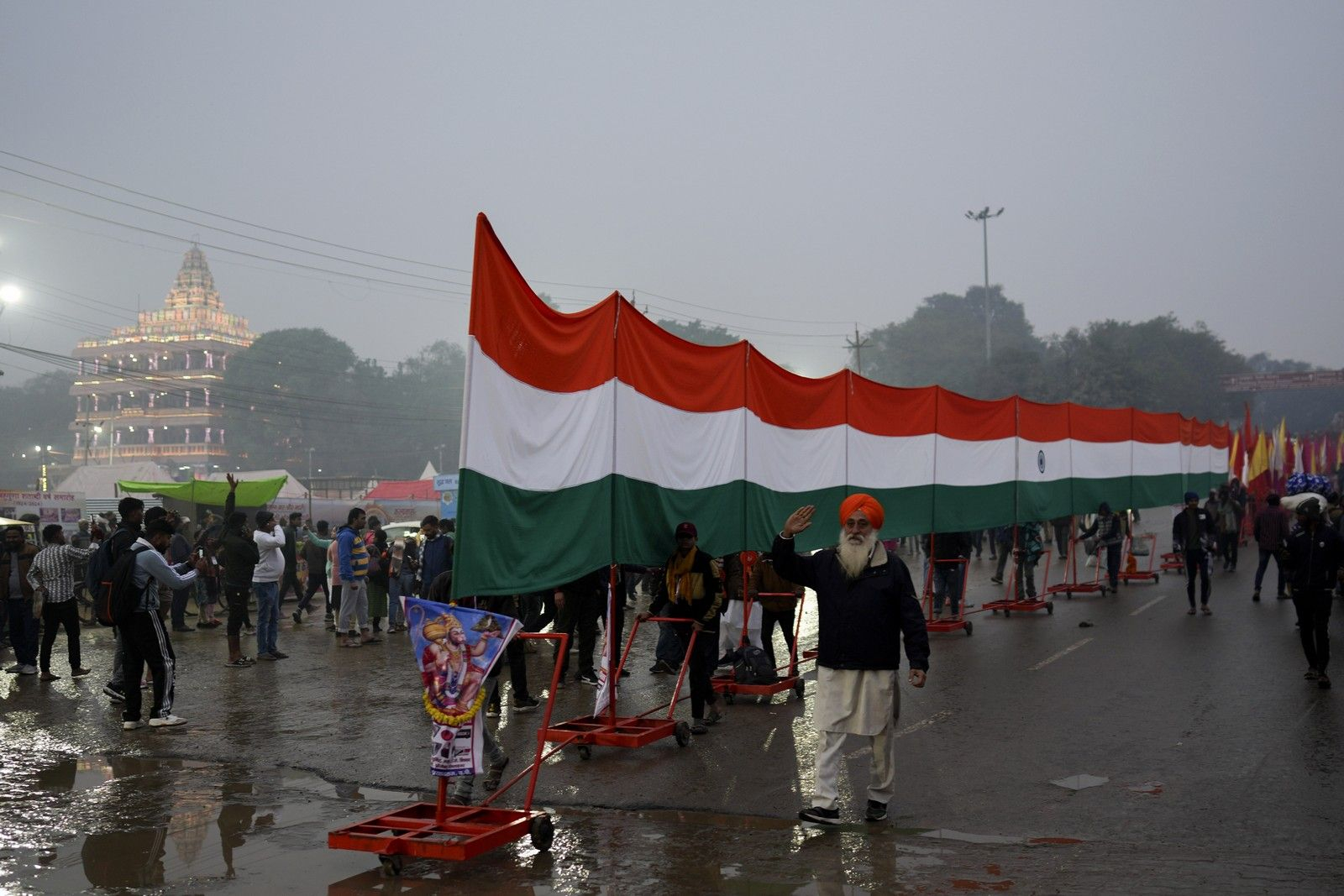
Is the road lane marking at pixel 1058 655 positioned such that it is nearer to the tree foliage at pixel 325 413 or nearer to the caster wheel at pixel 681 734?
the caster wheel at pixel 681 734

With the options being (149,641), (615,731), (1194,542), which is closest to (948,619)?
(1194,542)

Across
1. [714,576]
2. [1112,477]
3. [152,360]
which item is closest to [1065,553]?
[1112,477]

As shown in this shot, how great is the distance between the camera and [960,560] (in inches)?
653

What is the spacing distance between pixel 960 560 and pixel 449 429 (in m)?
98.7

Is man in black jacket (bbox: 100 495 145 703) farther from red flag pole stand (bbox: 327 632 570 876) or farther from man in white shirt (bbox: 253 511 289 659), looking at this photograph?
red flag pole stand (bbox: 327 632 570 876)

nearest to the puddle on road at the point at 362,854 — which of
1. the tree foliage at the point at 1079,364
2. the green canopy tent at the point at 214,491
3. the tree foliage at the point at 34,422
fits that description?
the green canopy tent at the point at 214,491

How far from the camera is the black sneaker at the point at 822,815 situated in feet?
21.5

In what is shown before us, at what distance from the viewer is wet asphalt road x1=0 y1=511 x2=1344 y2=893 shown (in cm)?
579

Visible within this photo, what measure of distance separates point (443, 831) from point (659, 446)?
397cm

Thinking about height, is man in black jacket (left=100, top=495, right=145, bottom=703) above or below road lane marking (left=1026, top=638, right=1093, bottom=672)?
above

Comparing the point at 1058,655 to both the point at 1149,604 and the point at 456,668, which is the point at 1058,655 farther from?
the point at 456,668

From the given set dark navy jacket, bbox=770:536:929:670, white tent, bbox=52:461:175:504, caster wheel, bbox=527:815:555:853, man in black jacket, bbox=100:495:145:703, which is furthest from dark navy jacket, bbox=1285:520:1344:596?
white tent, bbox=52:461:175:504

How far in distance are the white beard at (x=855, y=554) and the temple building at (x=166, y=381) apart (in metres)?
116

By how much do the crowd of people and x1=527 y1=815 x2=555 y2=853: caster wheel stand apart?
0.67 meters
